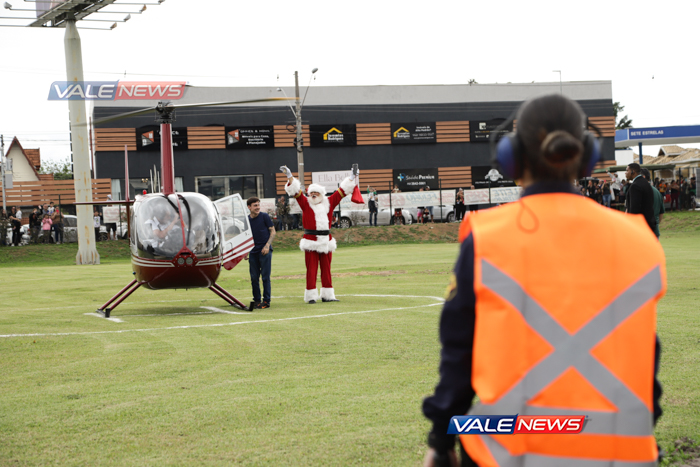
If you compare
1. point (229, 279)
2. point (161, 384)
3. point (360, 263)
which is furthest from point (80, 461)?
point (360, 263)

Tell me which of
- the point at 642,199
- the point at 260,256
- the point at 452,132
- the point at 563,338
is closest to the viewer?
the point at 563,338

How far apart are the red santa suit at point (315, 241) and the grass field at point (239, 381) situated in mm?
490

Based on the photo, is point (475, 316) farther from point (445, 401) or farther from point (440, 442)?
point (440, 442)

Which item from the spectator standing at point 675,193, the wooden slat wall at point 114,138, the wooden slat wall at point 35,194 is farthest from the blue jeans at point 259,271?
the wooden slat wall at point 114,138

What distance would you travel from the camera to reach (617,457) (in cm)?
196

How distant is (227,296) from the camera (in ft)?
43.5

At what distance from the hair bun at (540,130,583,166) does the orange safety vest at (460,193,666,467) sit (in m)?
0.20

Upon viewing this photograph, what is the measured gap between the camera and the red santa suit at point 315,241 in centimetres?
1344

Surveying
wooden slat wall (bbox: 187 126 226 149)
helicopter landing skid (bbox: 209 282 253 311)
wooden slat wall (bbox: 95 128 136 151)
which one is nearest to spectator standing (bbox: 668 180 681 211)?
wooden slat wall (bbox: 187 126 226 149)

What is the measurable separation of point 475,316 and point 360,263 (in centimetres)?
2191

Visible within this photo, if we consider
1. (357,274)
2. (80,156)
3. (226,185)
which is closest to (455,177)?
(226,185)

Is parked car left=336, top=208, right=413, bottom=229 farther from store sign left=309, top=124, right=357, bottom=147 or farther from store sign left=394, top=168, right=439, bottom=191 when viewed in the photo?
store sign left=309, top=124, right=357, bottom=147

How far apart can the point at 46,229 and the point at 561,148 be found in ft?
118

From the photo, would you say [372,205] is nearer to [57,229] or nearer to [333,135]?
[333,135]
